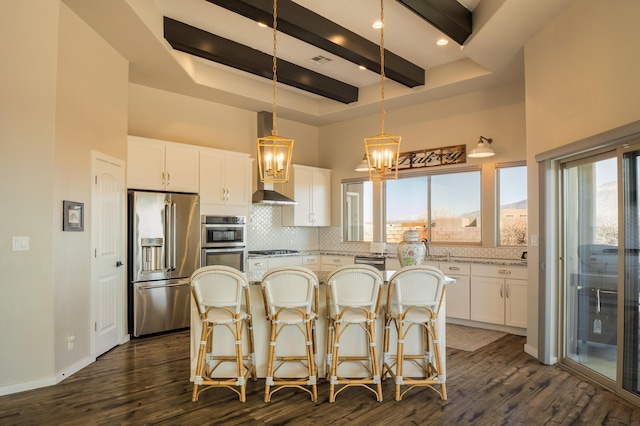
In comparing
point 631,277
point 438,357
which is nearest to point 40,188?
point 438,357

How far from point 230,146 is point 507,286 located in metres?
4.52

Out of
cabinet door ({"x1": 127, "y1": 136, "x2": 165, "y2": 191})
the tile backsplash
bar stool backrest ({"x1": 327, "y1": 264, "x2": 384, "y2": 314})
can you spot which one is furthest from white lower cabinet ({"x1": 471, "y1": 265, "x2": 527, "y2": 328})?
cabinet door ({"x1": 127, "y1": 136, "x2": 165, "y2": 191})

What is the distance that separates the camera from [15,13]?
3.37 meters

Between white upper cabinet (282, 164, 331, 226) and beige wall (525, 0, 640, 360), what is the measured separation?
12.4ft

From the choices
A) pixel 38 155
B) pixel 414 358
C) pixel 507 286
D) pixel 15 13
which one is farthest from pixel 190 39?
pixel 507 286

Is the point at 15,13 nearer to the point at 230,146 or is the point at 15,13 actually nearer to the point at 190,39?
the point at 190,39

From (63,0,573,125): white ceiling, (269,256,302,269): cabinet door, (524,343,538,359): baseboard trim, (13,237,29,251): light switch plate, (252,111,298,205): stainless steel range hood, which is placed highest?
(63,0,573,125): white ceiling

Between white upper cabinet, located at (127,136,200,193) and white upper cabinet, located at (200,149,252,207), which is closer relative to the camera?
white upper cabinet, located at (127,136,200,193)

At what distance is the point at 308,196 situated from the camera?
7.39 m

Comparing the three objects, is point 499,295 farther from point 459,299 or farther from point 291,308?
point 291,308

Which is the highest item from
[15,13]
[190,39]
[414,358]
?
[190,39]

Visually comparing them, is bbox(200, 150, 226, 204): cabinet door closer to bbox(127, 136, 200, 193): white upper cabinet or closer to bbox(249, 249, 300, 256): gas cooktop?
bbox(127, 136, 200, 193): white upper cabinet

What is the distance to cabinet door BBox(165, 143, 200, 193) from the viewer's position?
550 cm

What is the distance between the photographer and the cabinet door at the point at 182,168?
550 centimetres
